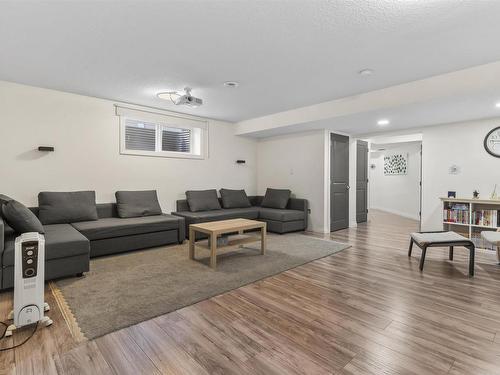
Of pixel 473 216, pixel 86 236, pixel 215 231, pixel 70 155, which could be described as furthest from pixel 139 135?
pixel 473 216

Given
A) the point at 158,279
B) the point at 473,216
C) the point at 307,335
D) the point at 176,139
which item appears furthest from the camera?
the point at 176,139

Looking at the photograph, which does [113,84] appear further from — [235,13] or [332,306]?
[332,306]

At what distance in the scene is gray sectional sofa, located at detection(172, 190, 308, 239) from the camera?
4.95 meters

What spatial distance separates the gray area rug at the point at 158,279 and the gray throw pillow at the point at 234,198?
1.67 m

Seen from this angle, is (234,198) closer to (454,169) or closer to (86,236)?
(86,236)

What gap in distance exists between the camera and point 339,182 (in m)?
5.92

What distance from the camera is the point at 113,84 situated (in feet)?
12.3

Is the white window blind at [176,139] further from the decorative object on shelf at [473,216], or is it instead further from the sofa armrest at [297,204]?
the decorative object on shelf at [473,216]

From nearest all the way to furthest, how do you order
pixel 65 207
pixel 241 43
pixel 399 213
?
pixel 241 43
pixel 65 207
pixel 399 213

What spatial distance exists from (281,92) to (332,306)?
3054mm

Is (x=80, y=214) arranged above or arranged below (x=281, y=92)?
below

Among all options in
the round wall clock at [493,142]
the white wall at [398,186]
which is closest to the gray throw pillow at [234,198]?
the round wall clock at [493,142]

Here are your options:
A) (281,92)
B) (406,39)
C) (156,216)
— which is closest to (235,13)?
(406,39)

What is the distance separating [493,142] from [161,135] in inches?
228
